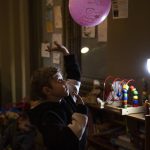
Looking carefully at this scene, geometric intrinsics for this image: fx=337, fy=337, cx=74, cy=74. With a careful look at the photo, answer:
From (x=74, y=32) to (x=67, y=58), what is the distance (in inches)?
58.2

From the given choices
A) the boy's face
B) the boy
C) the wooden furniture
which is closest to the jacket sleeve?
the boy

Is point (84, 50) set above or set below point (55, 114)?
above

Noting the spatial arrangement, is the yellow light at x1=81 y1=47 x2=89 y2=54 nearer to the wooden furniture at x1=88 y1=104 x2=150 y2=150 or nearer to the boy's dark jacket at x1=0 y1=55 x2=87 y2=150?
the wooden furniture at x1=88 y1=104 x2=150 y2=150

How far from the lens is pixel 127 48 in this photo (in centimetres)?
277

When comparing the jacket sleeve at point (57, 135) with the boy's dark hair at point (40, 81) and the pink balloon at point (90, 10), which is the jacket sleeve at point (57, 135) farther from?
the pink balloon at point (90, 10)

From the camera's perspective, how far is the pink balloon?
2.46 m

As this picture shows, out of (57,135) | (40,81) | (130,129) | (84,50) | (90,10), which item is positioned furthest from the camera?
(84,50)

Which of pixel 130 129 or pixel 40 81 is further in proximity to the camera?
pixel 130 129

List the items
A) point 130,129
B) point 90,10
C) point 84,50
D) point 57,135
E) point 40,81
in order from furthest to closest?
point 84,50 → point 130,129 → point 90,10 → point 40,81 → point 57,135

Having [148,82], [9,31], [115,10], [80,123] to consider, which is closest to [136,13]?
[115,10]

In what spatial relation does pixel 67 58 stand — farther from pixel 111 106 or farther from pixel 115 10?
pixel 115 10

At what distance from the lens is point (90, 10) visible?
2.47 metres

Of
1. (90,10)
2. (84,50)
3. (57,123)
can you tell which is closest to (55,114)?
(57,123)

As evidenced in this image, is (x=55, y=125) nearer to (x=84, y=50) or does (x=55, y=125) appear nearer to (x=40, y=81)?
(x=40, y=81)
